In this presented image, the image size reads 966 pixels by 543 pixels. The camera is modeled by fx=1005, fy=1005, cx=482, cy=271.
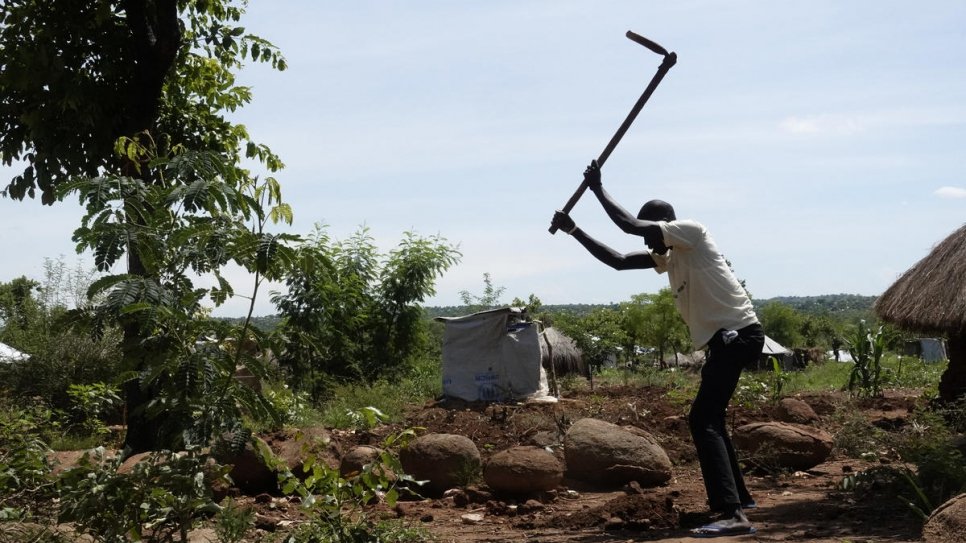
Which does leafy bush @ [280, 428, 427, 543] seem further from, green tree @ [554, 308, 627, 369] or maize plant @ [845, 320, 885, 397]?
green tree @ [554, 308, 627, 369]

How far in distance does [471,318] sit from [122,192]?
10.4 metres

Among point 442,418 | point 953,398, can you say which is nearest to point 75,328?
point 442,418

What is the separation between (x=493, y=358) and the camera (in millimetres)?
14711

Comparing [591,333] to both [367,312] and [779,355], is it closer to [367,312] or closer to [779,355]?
[367,312]

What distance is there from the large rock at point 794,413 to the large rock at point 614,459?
273 centimetres

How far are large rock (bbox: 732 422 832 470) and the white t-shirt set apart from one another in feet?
7.23

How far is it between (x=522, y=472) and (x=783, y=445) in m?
2.11

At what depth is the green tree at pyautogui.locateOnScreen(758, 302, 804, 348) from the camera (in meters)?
43.4

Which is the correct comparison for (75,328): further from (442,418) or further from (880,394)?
(880,394)

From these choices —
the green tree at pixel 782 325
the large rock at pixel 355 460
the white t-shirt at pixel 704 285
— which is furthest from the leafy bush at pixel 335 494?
the green tree at pixel 782 325

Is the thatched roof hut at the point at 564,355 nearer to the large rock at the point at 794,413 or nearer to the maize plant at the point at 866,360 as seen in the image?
the maize plant at the point at 866,360

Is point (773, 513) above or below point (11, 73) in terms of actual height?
below

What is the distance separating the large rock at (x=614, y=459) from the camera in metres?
6.99

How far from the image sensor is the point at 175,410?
433cm
